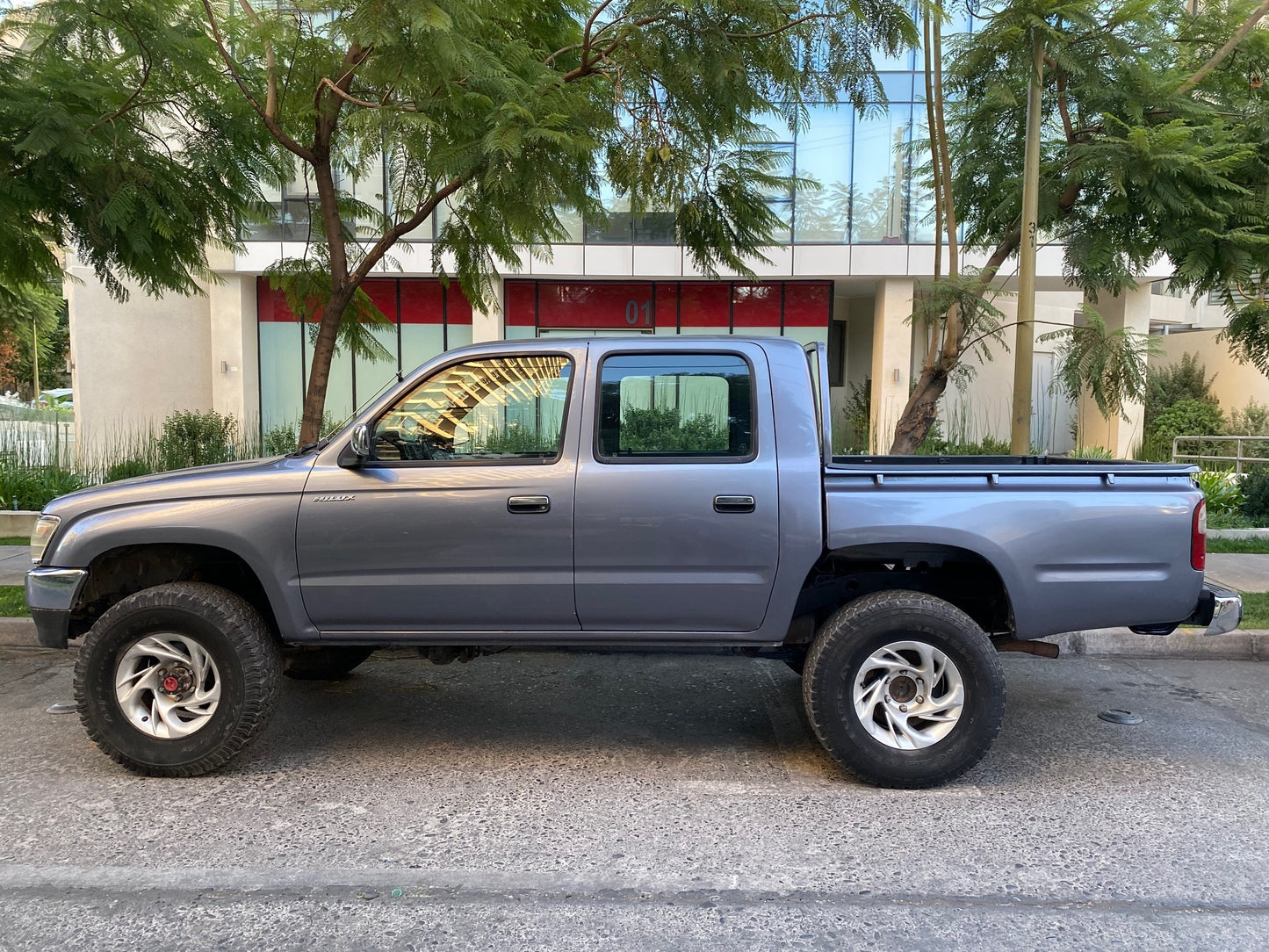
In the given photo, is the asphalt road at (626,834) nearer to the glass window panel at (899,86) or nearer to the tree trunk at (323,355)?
the tree trunk at (323,355)

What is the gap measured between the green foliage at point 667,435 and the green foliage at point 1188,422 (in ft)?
61.8

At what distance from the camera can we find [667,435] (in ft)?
15.3

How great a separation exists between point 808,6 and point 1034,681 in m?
4.94

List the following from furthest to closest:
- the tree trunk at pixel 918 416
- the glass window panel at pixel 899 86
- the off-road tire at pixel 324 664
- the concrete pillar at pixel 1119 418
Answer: the concrete pillar at pixel 1119 418 → the glass window panel at pixel 899 86 → the tree trunk at pixel 918 416 → the off-road tire at pixel 324 664

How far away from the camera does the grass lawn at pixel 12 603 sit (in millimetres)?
7020

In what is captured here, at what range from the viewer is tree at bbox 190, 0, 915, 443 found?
6.14m

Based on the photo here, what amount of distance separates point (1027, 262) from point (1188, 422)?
51.5 ft

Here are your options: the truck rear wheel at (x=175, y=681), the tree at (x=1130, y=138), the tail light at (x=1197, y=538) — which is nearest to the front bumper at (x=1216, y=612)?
the tail light at (x=1197, y=538)

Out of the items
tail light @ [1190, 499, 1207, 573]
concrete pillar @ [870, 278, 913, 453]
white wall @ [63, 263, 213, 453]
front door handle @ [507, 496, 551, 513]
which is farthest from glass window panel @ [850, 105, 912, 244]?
front door handle @ [507, 496, 551, 513]

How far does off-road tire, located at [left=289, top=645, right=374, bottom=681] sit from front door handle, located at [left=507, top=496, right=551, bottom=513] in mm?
1799

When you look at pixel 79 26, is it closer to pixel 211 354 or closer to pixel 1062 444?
pixel 211 354

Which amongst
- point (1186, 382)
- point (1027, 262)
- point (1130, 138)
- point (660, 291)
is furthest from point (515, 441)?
point (1186, 382)

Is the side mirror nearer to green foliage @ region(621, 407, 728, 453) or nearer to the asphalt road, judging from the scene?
green foliage @ region(621, 407, 728, 453)

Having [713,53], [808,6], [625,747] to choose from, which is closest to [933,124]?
[808,6]
